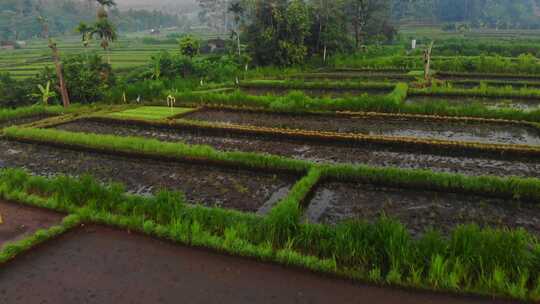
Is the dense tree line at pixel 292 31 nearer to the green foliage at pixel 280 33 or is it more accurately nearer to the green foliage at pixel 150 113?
the green foliage at pixel 280 33

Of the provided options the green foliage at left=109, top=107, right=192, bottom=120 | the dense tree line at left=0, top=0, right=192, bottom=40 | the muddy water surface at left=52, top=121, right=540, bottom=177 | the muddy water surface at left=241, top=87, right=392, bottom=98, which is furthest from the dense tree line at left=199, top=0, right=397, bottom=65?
the dense tree line at left=0, top=0, right=192, bottom=40

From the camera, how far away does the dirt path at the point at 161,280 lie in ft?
18.8

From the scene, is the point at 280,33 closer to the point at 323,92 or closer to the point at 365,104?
the point at 323,92

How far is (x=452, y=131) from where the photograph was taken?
13.8 m

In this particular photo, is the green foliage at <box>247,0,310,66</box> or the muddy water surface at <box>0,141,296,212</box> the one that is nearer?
the muddy water surface at <box>0,141,296,212</box>

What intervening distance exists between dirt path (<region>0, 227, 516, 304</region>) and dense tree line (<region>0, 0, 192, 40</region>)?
6508cm

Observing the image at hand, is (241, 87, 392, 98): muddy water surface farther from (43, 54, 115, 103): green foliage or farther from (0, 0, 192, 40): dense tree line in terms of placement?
(0, 0, 192, 40): dense tree line

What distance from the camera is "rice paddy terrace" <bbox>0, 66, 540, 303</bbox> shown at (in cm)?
588

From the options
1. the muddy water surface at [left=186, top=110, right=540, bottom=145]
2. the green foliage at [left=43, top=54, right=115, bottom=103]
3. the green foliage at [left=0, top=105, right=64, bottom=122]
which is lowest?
the muddy water surface at [left=186, top=110, right=540, bottom=145]

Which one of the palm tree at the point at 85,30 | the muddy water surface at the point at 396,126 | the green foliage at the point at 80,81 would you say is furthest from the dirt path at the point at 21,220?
the palm tree at the point at 85,30

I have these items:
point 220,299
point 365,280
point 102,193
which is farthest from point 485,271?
point 102,193

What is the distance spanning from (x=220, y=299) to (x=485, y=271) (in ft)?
12.3

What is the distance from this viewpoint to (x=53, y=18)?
3829 inches

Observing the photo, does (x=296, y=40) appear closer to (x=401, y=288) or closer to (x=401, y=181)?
(x=401, y=181)
